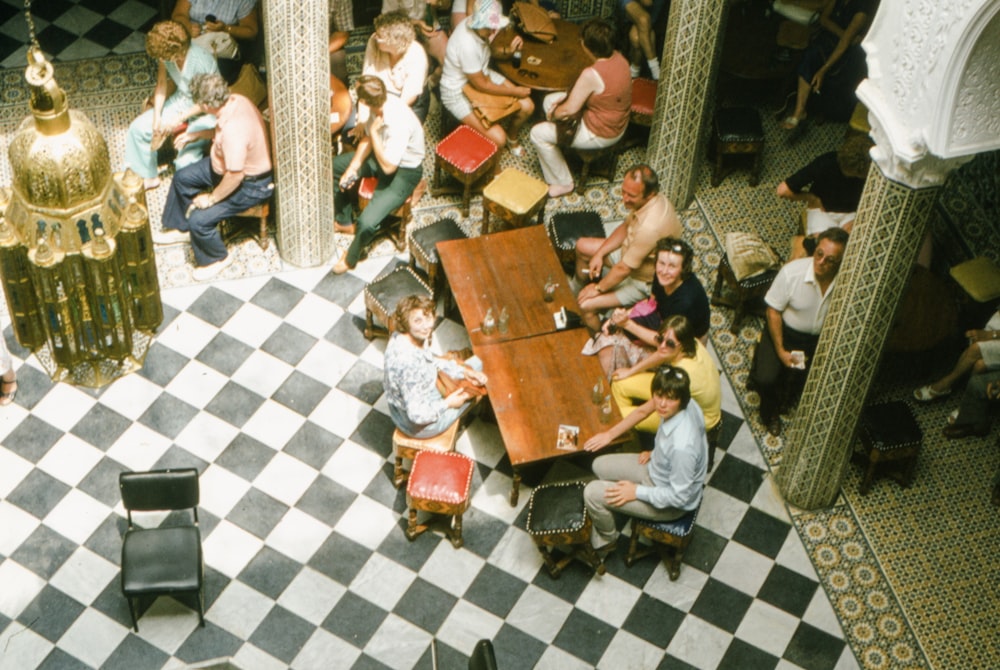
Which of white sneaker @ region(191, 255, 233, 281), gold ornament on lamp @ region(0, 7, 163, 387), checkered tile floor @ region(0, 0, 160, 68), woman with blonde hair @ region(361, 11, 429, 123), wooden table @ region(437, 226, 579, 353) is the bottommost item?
white sneaker @ region(191, 255, 233, 281)

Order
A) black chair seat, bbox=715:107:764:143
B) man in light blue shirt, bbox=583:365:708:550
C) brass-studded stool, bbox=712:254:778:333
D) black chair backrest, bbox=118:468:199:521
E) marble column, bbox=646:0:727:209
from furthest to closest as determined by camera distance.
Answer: black chair seat, bbox=715:107:764:143 < brass-studded stool, bbox=712:254:778:333 < marble column, bbox=646:0:727:209 < black chair backrest, bbox=118:468:199:521 < man in light blue shirt, bbox=583:365:708:550

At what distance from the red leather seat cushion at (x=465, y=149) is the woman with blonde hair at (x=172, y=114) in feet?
5.67

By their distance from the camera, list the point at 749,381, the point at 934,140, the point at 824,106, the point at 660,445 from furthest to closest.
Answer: the point at 824,106, the point at 749,381, the point at 660,445, the point at 934,140

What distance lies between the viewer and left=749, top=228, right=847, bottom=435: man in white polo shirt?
8273 mm

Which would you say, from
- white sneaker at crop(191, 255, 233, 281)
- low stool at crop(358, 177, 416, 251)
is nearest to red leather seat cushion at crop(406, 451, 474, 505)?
low stool at crop(358, 177, 416, 251)

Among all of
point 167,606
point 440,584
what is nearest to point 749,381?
point 440,584

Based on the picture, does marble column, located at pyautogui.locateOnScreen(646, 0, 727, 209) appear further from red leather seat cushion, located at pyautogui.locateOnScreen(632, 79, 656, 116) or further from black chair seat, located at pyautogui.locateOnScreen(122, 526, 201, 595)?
black chair seat, located at pyautogui.locateOnScreen(122, 526, 201, 595)

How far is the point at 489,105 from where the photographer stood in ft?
34.0

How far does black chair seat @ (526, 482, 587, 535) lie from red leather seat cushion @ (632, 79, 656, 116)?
3694 mm

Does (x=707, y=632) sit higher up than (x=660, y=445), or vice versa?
(x=660, y=445)

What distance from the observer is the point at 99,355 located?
Result: 158 inches

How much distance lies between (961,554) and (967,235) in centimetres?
275

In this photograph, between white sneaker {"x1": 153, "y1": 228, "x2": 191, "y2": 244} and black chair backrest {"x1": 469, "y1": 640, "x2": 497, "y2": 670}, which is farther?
white sneaker {"x1": 153, "y1": 228, "x2": 191, "y2": 244}

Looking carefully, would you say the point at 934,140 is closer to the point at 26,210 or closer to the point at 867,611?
the point at 867,611
